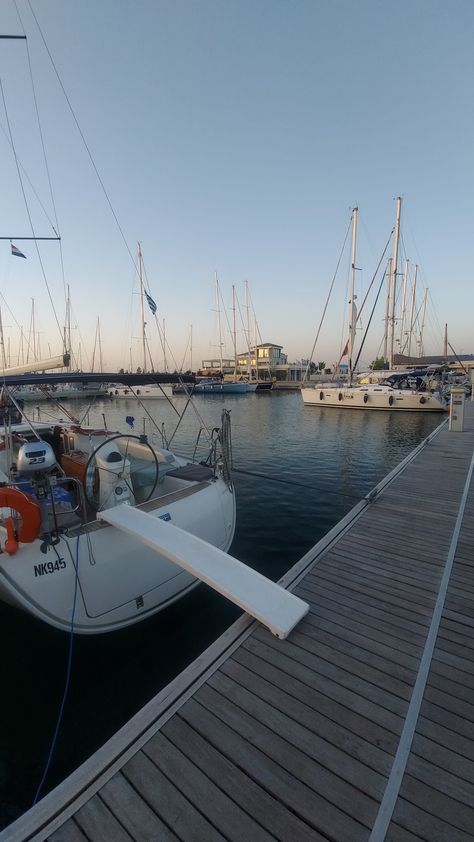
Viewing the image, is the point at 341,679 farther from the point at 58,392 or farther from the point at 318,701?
the point at 58,392

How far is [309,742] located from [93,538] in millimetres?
2879

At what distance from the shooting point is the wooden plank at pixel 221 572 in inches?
142

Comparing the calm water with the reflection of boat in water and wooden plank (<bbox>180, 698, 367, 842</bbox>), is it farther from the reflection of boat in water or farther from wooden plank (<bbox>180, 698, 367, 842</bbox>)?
wooden plank (<bbox>180, 698, 367, 842</bbox>)

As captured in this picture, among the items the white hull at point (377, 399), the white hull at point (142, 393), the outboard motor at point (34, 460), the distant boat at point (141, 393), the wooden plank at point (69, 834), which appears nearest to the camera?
the wooden plank at point (69, 834)

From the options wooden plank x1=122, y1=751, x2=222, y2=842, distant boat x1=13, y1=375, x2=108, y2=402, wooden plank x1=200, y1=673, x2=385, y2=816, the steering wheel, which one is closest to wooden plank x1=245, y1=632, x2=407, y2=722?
wooden plank x1=200, y1=673, x2=385, y2=816

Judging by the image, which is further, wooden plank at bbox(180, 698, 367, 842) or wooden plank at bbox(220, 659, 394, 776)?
wooden plank at bbox(220, 659, 394, 776)

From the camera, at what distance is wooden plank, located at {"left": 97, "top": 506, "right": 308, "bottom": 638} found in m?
3.61

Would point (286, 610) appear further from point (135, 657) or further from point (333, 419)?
point (333, 419)

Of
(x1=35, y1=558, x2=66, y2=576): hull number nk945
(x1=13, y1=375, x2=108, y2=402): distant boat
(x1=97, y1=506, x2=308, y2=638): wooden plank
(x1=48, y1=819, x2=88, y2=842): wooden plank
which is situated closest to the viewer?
(x1=48, y1=819, x2=88, y2=842): wooden plank

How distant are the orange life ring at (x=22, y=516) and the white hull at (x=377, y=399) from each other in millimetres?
30655

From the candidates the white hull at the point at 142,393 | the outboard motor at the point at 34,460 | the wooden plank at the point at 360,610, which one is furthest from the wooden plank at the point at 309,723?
the white hull at the point at 142,393

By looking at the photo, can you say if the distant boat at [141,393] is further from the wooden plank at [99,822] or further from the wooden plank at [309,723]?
the wooden plank at [99,822]

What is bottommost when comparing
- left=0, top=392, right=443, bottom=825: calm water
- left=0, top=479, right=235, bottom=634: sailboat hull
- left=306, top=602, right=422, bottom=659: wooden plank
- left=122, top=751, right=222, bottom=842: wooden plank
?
left=0, top=392, right=443, bottom=825: calm water

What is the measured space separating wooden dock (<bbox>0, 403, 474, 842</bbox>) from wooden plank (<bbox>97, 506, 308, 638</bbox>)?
0.19 metres
